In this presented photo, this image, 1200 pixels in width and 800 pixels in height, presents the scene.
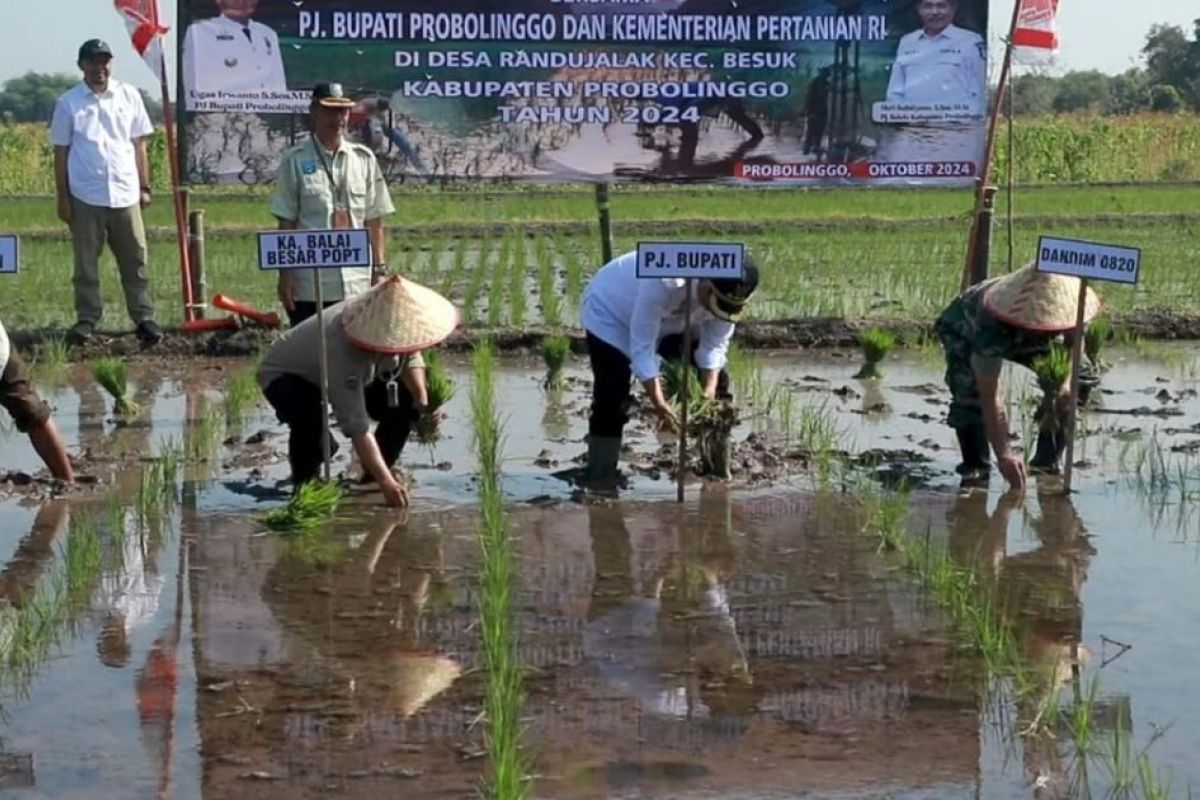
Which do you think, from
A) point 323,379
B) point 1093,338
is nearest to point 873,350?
point 1093,338

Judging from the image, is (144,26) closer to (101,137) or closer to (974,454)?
(101,137)

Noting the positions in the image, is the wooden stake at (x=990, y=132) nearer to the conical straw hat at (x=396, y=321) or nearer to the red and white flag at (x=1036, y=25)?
the red and white flag at (x=1036, y=25)

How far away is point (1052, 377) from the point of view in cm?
843

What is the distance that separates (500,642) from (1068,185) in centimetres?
2562

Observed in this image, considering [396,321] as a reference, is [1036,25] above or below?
above

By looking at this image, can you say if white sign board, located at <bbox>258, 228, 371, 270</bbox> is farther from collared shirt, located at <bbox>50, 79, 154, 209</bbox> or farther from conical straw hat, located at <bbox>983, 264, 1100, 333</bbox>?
collared shirt, located at <bbox>50, 79, 154, 209</bbox>

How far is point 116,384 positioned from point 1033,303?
174 inches

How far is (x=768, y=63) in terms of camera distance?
518 inches

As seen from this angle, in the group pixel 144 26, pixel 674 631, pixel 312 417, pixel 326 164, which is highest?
pixel 144 26

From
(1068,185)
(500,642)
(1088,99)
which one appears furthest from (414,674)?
(1088,99)

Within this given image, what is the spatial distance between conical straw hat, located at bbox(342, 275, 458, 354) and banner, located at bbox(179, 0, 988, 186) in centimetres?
541

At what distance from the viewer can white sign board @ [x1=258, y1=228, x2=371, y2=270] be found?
7672mm

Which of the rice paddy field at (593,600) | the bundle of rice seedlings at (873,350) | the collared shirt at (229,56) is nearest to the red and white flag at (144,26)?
the collared shirt at (229,56)

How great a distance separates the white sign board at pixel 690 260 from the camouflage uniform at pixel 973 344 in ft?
3.87
